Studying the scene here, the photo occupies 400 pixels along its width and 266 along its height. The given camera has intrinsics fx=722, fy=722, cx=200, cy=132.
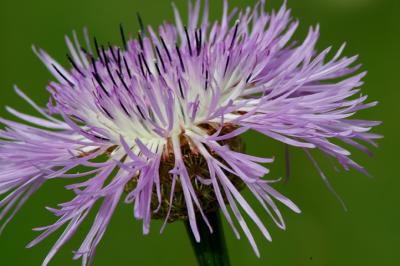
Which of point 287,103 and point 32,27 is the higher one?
point 32,27

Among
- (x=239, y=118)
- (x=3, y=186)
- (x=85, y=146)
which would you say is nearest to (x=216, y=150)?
(x=239, y=118)

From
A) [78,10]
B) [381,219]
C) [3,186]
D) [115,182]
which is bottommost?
[115,182]

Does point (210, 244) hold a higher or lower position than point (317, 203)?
lower

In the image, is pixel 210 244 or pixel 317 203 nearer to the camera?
pixel 210 244

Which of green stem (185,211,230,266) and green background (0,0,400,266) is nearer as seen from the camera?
green stem (185,211,230,266)

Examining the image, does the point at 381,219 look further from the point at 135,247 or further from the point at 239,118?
the point at 239,118
